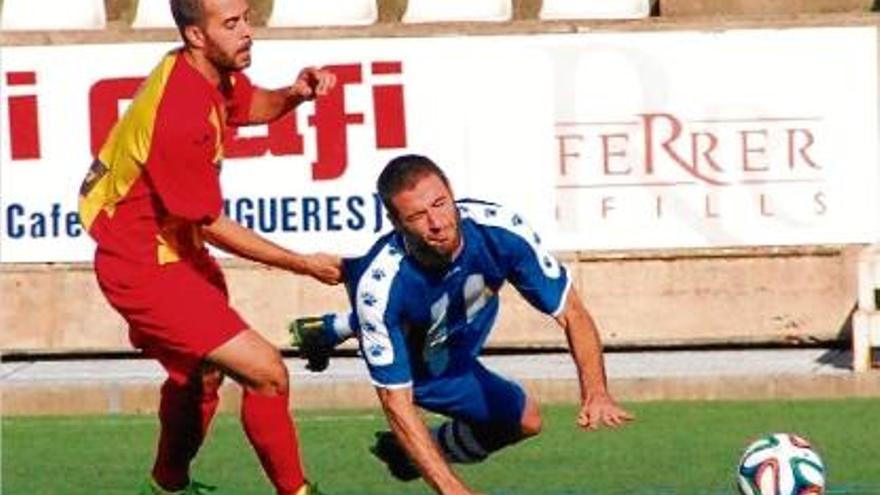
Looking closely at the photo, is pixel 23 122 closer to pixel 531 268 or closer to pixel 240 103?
pixel 240 103

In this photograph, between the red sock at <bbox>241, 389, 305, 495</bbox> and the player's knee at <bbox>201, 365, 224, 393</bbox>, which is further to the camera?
the player's knee at <bbox>201, 365, 224, 393</bbox>

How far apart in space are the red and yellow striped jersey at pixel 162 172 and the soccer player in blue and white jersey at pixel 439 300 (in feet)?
2.22

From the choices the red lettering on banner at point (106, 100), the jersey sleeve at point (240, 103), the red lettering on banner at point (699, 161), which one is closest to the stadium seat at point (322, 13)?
the red lettering on banner at point (106, 100)

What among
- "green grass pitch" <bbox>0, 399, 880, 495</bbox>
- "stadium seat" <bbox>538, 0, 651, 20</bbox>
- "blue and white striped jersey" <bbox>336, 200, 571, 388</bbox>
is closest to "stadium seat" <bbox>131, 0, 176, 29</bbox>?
"stadium seat" <bbox>538, 0, 651, 20</bbox>

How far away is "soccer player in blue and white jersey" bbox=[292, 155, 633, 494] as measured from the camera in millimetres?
11297

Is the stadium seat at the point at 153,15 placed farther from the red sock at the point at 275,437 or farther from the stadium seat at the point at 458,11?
the red sock at the point at 275,437

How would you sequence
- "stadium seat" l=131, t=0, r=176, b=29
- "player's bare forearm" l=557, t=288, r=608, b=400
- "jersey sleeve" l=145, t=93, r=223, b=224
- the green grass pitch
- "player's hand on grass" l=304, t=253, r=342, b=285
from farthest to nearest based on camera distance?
1. "stadium seat" l=131, t=0, r=176, b=29
2. the green grass pitch
3. "jersey sleeve" l=145, t=93, r=223, b=224
4. "player's hand on grass" l=304, t=253, r=342, b=285
5. "player's bare forearm" l=557, t=288, r=608, b=400

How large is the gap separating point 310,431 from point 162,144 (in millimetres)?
4362

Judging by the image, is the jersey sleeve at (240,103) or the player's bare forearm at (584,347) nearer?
the player's bare forearm at (584,347)

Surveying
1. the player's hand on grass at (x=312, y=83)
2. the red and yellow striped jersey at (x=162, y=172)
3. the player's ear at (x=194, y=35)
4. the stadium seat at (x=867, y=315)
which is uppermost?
the player's ear at (x=194, y=35)

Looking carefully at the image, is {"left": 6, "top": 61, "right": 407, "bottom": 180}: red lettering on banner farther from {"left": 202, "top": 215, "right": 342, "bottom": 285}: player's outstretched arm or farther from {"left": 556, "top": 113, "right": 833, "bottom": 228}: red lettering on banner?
{"left": 202, "top": 215, "right": 342, "bottom": 285}: player's outstretched arm

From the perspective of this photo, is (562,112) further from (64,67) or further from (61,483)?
(61,483)

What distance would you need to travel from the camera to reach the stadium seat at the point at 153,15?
19.5 metres

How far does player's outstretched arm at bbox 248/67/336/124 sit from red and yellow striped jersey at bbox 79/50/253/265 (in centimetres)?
18
